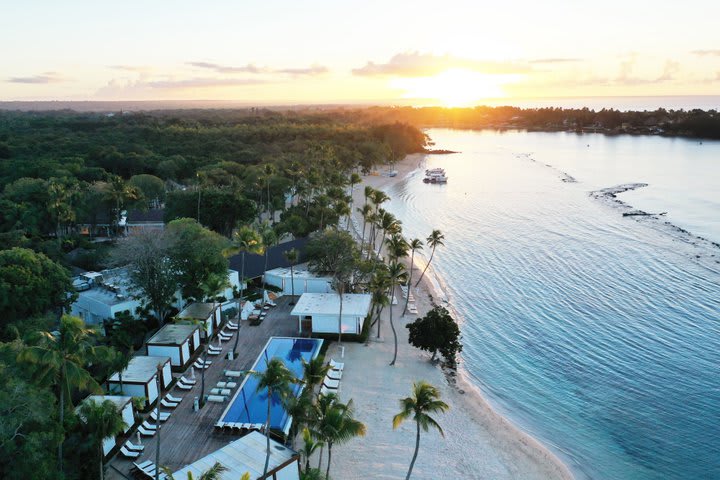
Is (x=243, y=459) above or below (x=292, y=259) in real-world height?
below

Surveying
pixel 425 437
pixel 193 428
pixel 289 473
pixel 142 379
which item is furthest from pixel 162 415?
pixel 425 437

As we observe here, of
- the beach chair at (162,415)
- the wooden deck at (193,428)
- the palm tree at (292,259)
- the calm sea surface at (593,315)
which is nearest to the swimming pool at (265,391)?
the wooden deck at (193,428)

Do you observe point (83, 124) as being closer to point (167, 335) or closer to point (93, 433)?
point (167, 335)

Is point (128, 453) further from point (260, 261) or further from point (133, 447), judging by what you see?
point (260, 261)

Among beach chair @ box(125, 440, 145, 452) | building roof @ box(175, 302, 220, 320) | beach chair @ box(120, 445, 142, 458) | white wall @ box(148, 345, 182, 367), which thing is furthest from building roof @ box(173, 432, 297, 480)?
building roof @ box(175, 302, 220, 320)

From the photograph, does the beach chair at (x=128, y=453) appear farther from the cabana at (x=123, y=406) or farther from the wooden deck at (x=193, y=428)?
the cabana at (x=123, y=406)

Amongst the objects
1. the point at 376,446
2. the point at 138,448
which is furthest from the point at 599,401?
the point at 138,448
